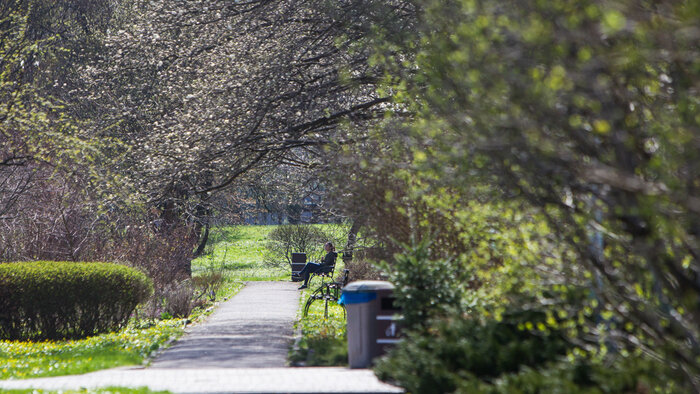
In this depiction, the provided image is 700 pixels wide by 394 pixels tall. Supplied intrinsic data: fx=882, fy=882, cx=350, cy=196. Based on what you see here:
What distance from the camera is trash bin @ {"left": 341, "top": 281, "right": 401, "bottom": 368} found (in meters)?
9.65

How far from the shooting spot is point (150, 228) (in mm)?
20859

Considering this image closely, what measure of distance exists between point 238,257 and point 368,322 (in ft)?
121

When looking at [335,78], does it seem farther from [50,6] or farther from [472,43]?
[50,6]

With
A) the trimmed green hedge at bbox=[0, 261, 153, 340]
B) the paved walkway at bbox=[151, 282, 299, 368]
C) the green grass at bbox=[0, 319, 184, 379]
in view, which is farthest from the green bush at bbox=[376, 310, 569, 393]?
the trimmed green hedge at bbox=[0, 261, 153, 340]

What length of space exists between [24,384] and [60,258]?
9143 mm

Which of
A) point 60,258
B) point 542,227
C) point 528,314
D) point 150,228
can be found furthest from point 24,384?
point 150,228

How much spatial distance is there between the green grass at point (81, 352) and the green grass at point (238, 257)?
1391cm

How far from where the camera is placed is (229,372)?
9.49 m

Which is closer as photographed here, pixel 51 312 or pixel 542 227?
pixel 542 227

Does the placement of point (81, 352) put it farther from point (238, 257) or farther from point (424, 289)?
point (238, 257)

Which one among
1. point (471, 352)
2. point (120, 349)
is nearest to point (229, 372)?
point (471, 352)

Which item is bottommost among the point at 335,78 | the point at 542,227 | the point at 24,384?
the point at 24,384

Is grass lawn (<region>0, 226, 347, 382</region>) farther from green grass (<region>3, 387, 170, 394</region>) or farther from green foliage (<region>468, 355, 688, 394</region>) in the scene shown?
green foliage (<region>468, 355, 688, 394</region>)

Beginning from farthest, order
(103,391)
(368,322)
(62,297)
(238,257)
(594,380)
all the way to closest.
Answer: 1. (238,257)
2. (62,297)
3. (368,322)
4. (103,391)
5. (594,380)
